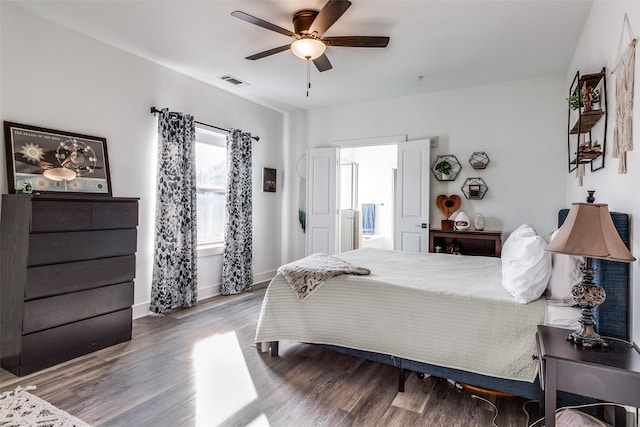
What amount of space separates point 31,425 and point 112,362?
77 centimetres

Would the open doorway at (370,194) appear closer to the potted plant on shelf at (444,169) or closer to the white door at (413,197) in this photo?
the white door at (413,197)

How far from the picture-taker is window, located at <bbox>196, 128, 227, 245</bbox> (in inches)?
176

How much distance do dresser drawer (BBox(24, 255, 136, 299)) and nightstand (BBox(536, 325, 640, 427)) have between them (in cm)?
304

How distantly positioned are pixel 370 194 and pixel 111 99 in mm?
5609

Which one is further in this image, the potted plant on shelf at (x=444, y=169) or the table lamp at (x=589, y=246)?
the potted plant on shelf at (x=444, y=169)

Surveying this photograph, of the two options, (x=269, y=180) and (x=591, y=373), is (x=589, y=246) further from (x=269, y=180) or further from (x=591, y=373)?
(x=269, y=180)

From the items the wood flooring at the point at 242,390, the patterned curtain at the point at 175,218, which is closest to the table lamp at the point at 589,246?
the wood flooring at the point at 242,390

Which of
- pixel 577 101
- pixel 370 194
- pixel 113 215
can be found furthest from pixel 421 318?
pixel 370 194

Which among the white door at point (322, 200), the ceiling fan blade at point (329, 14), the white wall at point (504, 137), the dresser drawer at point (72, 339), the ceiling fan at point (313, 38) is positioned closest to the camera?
the ceiling fan blade at point (329, 14)

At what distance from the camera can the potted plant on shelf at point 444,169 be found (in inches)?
179

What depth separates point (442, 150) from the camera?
4672mm

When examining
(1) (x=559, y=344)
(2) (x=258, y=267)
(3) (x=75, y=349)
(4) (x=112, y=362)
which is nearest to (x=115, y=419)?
(4) (x=112, y=362)

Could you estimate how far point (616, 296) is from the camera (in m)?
1.66

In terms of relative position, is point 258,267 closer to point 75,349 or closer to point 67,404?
point 75,349
